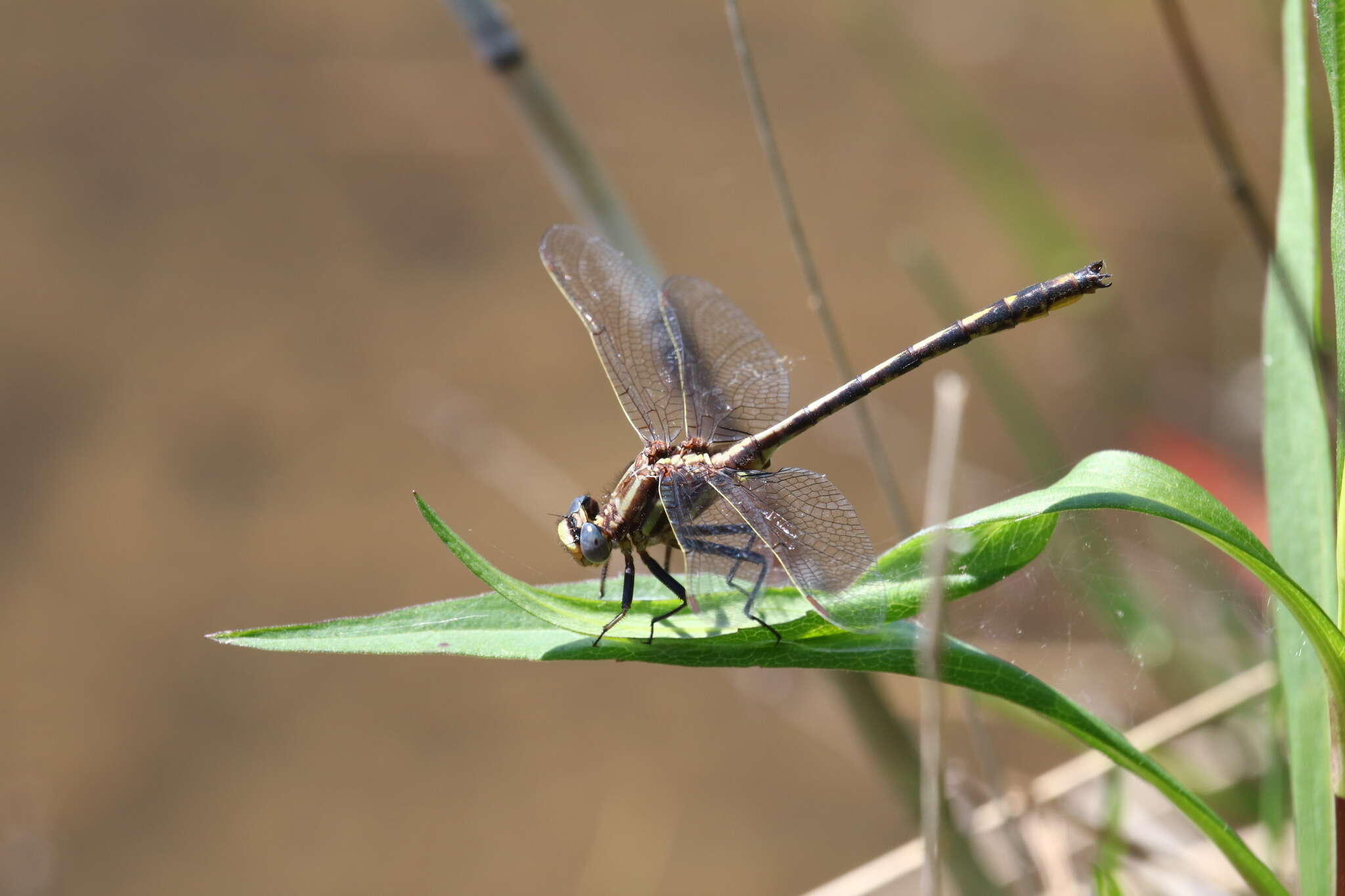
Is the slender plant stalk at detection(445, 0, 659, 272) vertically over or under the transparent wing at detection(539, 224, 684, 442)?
over

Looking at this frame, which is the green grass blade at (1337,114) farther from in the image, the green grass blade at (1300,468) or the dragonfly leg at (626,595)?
the dragonfly leg at (626,595)

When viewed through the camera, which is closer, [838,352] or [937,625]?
[937,625]

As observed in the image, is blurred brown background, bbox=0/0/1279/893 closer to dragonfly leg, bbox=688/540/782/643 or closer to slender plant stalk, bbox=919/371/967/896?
dragonfly leg, bbox=688/540/782/643

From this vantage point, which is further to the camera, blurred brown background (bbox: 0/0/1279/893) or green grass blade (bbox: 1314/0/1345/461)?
blurred brown background (bbox: 0/0/1279/893)

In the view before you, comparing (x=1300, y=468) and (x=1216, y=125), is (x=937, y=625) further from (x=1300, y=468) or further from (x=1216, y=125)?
(x=1216, y=125)

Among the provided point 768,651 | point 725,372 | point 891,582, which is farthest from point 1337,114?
point 725,372

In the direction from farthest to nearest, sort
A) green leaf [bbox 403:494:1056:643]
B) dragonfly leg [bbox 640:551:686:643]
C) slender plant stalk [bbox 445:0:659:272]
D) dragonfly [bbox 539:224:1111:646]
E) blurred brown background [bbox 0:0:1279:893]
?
blurred brown background [bbox 0:0:1279:893]
slender plant stalk [bbox 445:0:659:272]
dragonfly [bbox 539:224:1111:646]
dragonfly leg [bbox 640:551:686:643]
green leaf [bbox 403:494:1056:643]

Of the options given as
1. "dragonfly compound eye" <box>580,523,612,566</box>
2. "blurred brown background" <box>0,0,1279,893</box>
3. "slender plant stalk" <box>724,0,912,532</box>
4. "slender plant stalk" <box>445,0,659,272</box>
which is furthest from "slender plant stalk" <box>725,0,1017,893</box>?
"blurred brown background" <box>0,0,1279,893</box>
